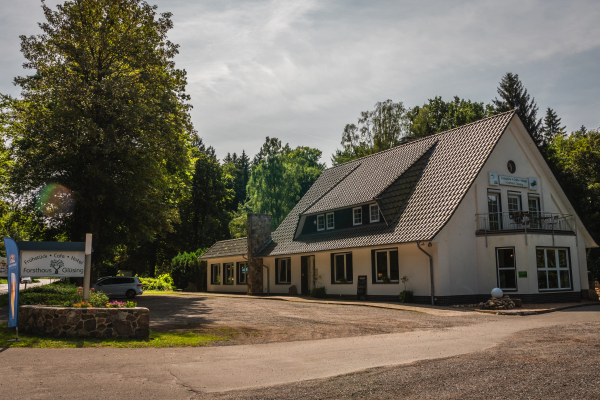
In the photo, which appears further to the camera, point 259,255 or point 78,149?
point 259,255

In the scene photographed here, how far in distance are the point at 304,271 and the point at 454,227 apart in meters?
11.1

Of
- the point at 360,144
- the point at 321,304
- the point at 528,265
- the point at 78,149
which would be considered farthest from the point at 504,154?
the point at 360,144

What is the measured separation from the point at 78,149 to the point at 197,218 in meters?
35.8

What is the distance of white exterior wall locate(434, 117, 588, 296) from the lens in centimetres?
2222

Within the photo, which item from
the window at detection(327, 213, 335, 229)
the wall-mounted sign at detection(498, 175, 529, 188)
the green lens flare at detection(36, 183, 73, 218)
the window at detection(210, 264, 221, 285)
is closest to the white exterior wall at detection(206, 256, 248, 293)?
the window at detection(210, 264, 221, 285)

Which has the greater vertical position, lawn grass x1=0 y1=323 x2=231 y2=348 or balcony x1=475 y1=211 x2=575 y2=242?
balcony x1=475 y1=211 x2=575 y2=242

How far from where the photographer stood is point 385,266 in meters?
24.7

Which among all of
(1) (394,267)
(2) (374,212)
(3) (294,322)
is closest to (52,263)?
(3) (294,322)

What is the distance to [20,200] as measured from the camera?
87.4 ft

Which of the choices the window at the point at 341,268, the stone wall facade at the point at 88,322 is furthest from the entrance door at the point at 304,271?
the stone wall facade at the point at 88,322

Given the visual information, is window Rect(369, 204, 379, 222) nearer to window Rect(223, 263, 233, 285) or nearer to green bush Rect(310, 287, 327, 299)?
green bush Rect(310, 287, 327, 299)

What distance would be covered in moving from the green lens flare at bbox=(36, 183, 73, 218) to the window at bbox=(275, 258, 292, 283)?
13.2m

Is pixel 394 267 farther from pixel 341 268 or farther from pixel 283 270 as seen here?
pixel 283 270

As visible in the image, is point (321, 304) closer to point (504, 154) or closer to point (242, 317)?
point (242, 317)
